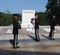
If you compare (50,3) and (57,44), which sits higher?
(50,3)

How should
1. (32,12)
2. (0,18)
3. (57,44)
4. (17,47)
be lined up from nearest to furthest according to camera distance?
1. (17,47)
2. (57,44)
3. (32,12)
4. (0,18)

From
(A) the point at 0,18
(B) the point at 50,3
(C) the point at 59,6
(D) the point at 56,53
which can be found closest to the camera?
(D) the point at 56,53

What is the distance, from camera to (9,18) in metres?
49.5

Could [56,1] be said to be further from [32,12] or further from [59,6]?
[32,12]

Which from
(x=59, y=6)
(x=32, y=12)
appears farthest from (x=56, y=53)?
(x=59, y=6)

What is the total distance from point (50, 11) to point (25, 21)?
23.5 meters

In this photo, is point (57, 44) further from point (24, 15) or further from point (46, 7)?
point (46, 7)

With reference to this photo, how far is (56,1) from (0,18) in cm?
1478

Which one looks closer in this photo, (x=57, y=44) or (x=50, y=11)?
(x=57, y=44)

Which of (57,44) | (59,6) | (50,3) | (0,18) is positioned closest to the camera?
(57,44)

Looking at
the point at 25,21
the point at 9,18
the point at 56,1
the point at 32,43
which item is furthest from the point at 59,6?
the point at 32,43

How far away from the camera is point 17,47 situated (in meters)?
15.0

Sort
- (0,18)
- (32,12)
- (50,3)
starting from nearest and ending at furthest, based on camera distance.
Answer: (32,12) → (0,18) → (50,3)

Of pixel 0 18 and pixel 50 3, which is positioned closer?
pixel 0 18
